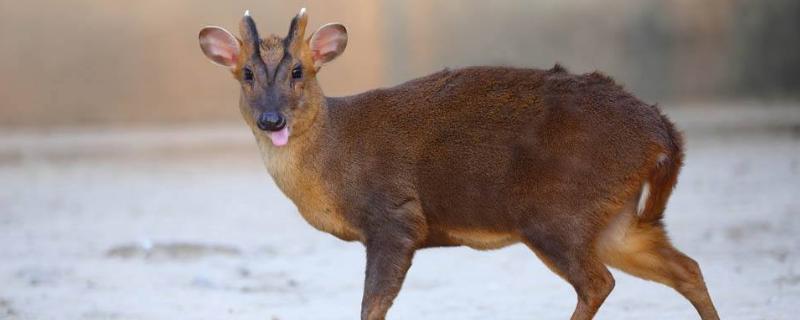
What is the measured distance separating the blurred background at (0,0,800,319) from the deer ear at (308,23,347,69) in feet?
5.76

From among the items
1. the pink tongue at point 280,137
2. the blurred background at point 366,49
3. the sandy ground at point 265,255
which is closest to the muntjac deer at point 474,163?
the pink tongue at point 280,137

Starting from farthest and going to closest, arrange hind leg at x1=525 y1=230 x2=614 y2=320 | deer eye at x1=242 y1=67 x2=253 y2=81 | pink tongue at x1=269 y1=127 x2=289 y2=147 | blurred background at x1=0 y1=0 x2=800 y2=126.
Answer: blurred background at x1=0 y1=0 x2=800 y2=126, deer eye at x1=242 y1=67 x2=253 y2=81, pink tongue at x1=269 y1=127 x2=289 y2=147, hind leg at x1=525 y1=230 x2=614 y2=320

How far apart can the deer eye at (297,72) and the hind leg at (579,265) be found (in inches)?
55.6

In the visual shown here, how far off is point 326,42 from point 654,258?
2007 millimetres

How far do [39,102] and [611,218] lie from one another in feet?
51.9

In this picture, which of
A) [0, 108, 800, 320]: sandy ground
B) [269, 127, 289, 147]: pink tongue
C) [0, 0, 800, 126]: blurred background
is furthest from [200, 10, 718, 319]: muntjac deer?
[0, 0, 800, 126]: blurred background

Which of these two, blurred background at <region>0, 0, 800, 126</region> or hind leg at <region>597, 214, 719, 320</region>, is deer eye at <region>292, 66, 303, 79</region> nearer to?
hind leg at <region>597, 214, 719, 320</region>

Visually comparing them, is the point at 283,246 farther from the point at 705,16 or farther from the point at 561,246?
the point at 705,16

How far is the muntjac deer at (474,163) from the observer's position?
6.96 m

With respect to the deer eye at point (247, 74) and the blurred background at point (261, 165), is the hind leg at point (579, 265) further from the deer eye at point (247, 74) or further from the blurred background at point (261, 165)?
the deer eye at point (247, 74)

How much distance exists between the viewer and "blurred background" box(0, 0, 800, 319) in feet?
30.3

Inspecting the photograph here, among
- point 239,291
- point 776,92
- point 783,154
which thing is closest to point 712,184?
point 783,154

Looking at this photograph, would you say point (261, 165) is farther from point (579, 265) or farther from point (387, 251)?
point (579, 265)

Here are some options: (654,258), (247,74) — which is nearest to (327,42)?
(247,74)
